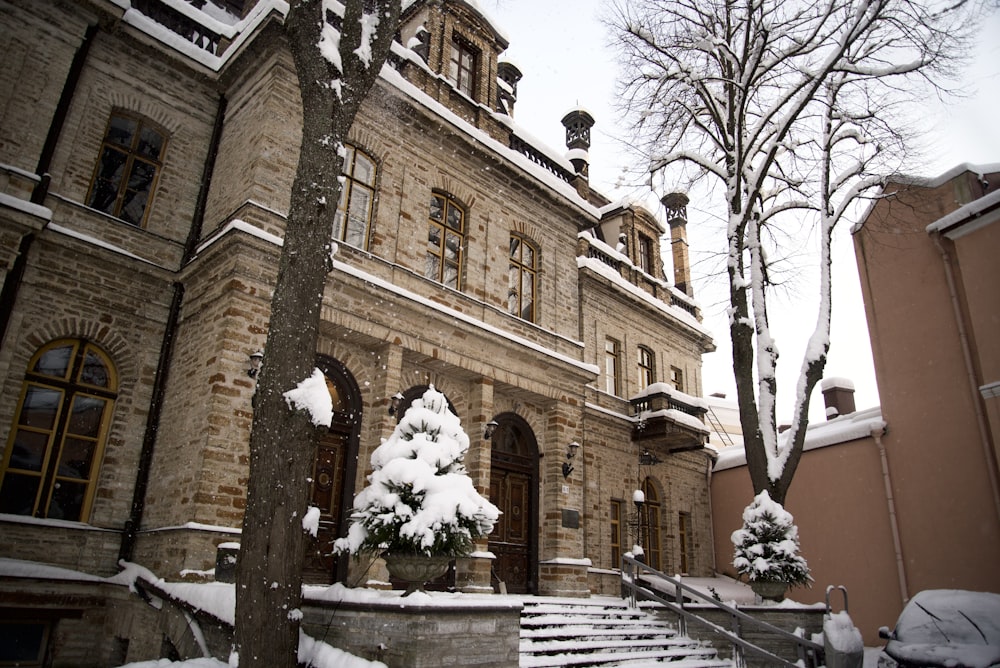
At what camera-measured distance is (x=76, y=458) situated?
9.54 metres

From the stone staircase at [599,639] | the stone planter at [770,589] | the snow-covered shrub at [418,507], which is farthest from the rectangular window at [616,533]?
the snow-covered shrub at [418,507]

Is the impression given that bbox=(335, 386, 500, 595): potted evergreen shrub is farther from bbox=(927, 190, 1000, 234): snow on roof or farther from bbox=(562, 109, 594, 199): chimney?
bbox=(562, 109, 594, 199): chimney

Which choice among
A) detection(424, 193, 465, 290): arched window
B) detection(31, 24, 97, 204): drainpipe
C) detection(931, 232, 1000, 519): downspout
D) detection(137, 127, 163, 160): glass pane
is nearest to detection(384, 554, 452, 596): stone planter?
detection(424, 193, 465, 290): arched window

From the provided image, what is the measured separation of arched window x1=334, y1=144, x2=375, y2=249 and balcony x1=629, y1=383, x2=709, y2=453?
31.5 feet

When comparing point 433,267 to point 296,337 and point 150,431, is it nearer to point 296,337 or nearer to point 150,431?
point 150,431

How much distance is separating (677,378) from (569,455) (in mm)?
8524

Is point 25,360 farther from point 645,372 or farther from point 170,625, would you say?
point 645,372

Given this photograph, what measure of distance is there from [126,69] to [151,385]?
5.48 m

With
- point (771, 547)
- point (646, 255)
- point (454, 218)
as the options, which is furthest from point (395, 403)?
point (646, 255)

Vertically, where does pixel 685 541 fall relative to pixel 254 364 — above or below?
below

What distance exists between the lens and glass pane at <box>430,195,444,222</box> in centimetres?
1275

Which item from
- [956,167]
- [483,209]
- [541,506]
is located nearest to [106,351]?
[483,209]

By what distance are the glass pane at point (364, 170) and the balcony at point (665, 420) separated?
9728 mm

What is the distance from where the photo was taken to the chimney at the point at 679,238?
22672mm
